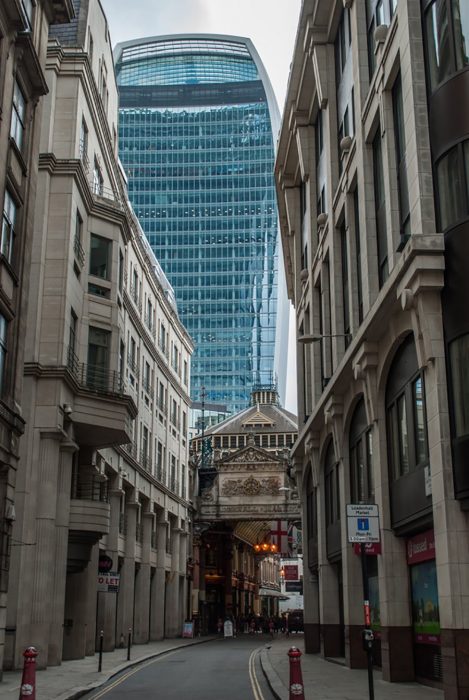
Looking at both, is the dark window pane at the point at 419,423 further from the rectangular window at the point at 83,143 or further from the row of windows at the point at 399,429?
the rectangular window at the point at 83,143

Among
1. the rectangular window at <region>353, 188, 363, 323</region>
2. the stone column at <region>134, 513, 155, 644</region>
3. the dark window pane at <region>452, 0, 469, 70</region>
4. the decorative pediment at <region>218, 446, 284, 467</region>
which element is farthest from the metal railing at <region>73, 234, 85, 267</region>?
the decorative pediment at <region>218, 446, 284, 467</region>

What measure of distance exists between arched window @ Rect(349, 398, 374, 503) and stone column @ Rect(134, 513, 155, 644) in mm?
24844

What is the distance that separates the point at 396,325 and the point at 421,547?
5.37 meters

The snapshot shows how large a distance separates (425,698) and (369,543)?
188 inches

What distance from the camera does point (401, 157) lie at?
71.4ft

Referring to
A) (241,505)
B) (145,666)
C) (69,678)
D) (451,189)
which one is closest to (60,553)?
(145,666)

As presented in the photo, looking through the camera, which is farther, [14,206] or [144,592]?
[144,592]

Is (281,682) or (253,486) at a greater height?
(253,486)

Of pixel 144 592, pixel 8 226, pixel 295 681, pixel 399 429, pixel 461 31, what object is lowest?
pixel 295 681

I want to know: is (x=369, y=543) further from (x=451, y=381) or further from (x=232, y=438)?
(x=232, y=438)

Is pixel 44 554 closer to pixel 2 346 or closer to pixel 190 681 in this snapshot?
pixel 190 681

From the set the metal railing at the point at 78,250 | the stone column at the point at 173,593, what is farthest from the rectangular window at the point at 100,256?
the stone column at the point at 173,593

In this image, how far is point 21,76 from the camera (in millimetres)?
24656

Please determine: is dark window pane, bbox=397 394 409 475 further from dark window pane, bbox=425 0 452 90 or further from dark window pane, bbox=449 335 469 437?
dark window pane, bbox=425 0 452 90
